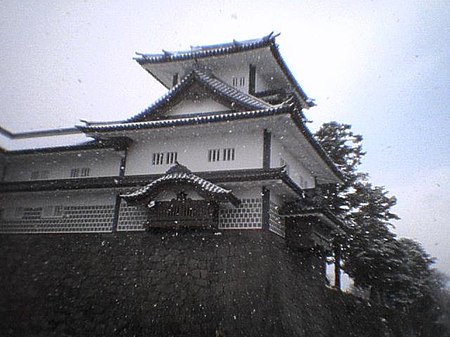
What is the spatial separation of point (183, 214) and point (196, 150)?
278cm

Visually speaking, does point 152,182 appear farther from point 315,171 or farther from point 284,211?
point 315,171

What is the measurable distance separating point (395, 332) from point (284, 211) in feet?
44.4

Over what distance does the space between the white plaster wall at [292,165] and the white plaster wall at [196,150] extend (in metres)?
0.66

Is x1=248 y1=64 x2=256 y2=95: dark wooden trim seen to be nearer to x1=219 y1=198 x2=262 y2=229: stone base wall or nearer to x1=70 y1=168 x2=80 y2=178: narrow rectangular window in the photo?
x1=219 y1=198 x2=262 y2=229: stone base wall

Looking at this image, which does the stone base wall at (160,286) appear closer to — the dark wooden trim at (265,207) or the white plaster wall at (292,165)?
the dark wooden trim at (265,207)

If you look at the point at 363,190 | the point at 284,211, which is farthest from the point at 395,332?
the point at 284,211

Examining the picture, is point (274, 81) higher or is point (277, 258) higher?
point (274, 81)

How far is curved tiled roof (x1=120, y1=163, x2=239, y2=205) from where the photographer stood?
535 inches

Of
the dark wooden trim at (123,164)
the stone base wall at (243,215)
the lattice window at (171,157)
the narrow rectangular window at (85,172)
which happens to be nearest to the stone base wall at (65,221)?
the dark wooden trim at (123,164)

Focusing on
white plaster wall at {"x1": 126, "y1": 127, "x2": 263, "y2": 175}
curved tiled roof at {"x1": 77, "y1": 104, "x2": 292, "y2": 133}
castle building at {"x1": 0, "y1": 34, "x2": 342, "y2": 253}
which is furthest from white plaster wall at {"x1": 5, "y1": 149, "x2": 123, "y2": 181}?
curved tiled roof at {"x1": 77, "y1": 104, "x2": 292, "y2": 133}

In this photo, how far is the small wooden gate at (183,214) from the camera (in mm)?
14156

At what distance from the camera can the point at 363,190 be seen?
24.1m

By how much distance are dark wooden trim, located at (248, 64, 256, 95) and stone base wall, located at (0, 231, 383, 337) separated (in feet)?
22.8

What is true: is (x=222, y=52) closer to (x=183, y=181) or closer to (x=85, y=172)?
(x=183, y=181)
